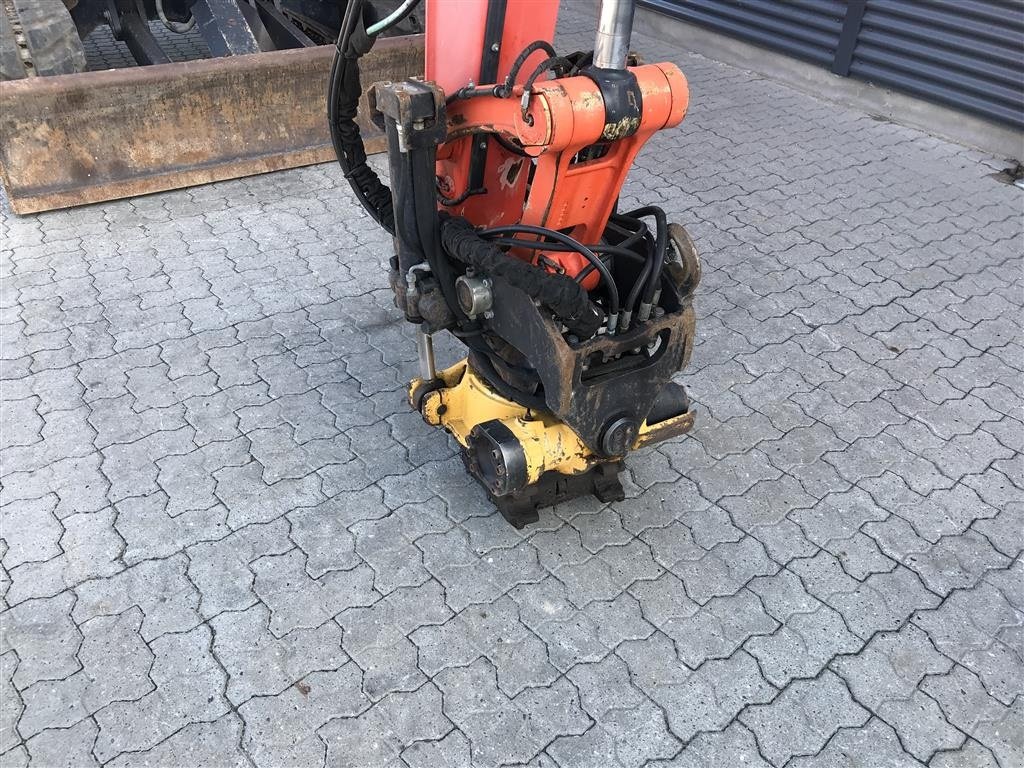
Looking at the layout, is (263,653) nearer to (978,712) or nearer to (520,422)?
(520,422)

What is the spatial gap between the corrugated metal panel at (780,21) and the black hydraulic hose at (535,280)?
519 cm

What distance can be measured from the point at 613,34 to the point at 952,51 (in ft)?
15.6

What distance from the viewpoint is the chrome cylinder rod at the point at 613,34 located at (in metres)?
2.08

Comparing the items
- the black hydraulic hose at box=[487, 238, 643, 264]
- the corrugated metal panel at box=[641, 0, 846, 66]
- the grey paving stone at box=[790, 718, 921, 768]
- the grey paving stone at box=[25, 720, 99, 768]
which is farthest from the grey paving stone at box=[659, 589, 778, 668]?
the corrugated metal panel at box=[641, 0, 846, 66]

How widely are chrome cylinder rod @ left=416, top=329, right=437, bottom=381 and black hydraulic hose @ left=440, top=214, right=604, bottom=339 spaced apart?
1.63 feet

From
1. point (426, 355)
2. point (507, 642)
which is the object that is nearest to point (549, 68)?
point (426, 355)

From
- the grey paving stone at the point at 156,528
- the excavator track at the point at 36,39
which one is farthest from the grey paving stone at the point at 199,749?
the excavator track at the point at 36,39

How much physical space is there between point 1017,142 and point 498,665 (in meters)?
5.41

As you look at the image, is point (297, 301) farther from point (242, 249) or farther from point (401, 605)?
point (401, 605)

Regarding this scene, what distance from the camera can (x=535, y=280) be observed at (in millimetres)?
2156

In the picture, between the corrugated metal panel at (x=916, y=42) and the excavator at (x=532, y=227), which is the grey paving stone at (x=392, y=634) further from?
the corrugated metal panel at (x=916, y=42)

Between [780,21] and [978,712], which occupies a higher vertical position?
[780,21]

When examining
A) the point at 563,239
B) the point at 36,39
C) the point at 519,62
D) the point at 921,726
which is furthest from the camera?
the point at 36,39

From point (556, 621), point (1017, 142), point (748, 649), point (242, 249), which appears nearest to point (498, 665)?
point (556, 621)
